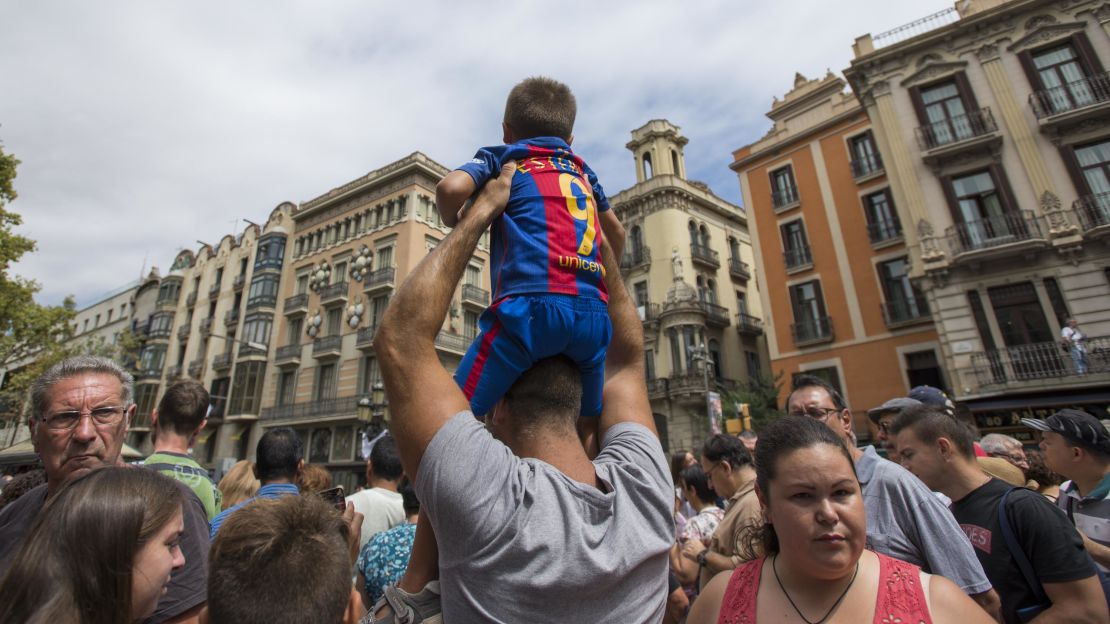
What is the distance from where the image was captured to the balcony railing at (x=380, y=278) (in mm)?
30703

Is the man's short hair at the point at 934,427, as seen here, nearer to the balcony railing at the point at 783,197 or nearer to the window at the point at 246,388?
the balcony railing at the point at 783,197

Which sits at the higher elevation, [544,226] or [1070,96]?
[1070,96]

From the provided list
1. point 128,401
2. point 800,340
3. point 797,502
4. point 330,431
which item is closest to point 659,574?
point 797,502

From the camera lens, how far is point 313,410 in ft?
101

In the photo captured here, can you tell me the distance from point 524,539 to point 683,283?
28759 mm

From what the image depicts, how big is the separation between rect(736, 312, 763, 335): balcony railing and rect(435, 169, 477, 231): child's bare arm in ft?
102

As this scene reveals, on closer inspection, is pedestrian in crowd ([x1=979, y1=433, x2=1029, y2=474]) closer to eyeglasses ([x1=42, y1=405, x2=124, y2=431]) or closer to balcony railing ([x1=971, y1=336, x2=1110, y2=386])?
eyeglasses ([x1=42, y1=405, x2=124, y2=431])

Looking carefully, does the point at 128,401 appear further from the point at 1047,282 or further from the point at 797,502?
the point at 1047,282

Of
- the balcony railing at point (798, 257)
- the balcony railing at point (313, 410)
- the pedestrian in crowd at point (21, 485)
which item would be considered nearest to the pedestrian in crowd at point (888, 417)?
the pedestrian in crowd at point (21, 485)

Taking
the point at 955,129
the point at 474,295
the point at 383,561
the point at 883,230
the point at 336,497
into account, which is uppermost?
the point at 955,129

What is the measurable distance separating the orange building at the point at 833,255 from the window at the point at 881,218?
0.14 feet

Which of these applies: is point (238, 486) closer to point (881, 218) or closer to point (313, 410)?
point (881, 218)

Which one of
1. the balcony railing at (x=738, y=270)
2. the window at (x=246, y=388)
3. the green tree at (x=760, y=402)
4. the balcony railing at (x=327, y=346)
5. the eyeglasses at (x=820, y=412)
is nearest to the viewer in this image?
the eyeglasses at (x=820, y=412)

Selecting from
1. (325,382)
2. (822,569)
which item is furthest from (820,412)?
(325,382)
